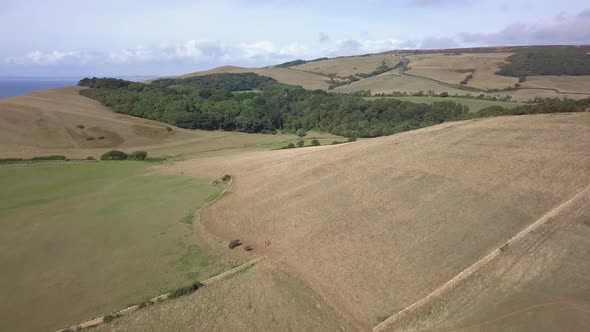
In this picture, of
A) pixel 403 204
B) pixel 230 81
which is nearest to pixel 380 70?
pixel 230 81

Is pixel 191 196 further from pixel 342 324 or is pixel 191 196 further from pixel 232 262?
pixel 342 324

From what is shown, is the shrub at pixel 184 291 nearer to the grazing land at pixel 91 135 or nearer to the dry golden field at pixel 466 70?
the grazing land at pixel 91 135

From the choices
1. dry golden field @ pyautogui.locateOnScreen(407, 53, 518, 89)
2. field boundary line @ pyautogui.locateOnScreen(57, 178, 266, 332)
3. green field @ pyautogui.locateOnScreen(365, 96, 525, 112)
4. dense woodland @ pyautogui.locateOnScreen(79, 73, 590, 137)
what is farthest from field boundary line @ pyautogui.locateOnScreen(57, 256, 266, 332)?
dry golden field @ pyautogui.locateOnScreen(407, 53, 518, 89)

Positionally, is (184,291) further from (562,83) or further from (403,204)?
(562,83)

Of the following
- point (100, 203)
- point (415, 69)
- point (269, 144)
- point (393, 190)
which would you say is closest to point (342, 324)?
point (393, 190)

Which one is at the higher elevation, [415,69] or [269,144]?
[415,69]

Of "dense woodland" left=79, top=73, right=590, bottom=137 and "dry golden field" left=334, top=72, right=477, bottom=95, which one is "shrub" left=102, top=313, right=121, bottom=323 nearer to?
"dense woodland" left=79, top=73, right=590, bottom=137

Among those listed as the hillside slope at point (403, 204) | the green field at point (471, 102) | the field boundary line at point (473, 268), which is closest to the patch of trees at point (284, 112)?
the green field at point (471, 102)

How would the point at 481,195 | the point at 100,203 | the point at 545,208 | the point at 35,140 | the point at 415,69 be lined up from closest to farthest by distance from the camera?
the point at 545,208, the point at 481,195, the point at 100,203, the point at 35,140, the point at 415,69
